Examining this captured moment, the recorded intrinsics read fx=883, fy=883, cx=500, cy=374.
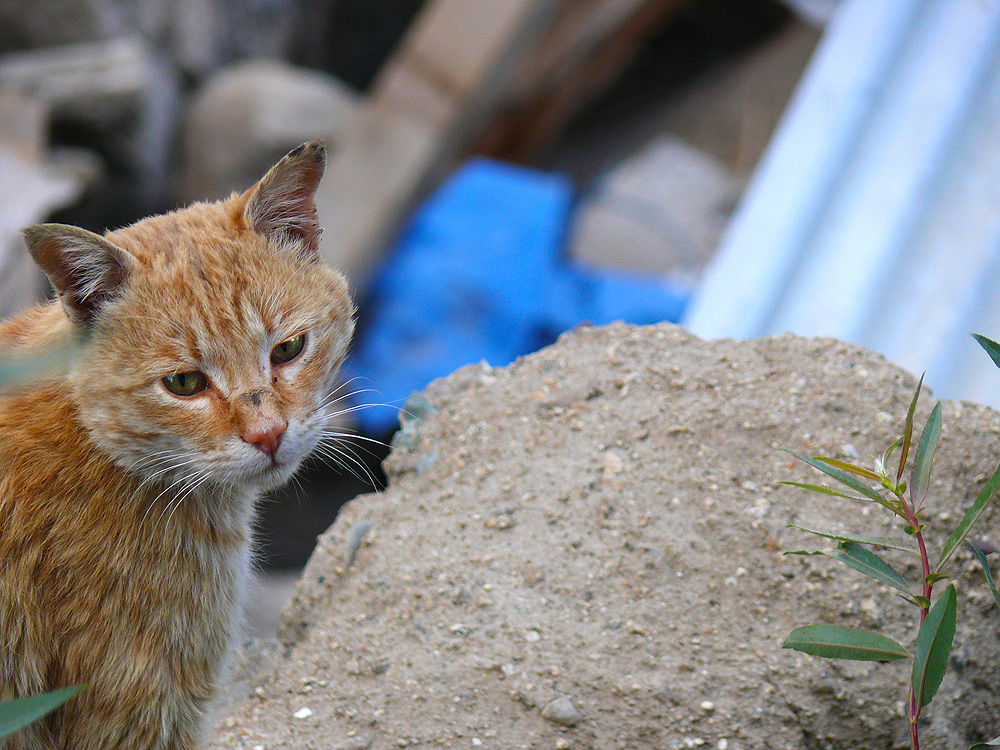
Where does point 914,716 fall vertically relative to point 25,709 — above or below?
above

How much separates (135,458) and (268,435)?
32 centimetres

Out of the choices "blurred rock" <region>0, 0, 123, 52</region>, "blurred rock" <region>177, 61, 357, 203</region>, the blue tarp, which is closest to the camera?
the blue tarp

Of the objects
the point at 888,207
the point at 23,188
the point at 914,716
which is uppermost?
the point at 23,188

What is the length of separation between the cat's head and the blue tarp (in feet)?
13.5

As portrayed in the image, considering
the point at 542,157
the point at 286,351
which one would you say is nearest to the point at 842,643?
the point at 286,351

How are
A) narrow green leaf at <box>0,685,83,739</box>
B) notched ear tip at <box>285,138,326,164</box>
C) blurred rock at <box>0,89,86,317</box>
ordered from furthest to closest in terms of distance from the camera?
blurred rock at <box>0,89,86,317</box>, notched ear tip at <box>285,138,326,164</box>, narrow green leaf at <box>0,685,83,739</box>

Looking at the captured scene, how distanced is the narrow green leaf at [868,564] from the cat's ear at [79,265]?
1.61 metres

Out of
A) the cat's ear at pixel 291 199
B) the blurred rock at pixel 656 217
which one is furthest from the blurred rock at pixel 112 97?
the cat's ear at pixel 291 199

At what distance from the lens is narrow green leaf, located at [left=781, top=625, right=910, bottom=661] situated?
1.62 meters

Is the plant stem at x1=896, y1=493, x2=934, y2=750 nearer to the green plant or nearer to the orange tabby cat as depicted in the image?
the green plant

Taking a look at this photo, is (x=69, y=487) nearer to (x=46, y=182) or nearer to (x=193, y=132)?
(x=46, y=182)

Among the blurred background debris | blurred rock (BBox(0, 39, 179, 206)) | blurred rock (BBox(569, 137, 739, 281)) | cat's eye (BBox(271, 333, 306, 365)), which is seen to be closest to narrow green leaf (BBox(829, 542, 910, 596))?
cat's eye (BBox(271, 333, 306, 365))

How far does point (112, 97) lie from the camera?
664 centimetres

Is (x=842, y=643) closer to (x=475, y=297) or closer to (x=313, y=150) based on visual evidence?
(x=313, y=150)
